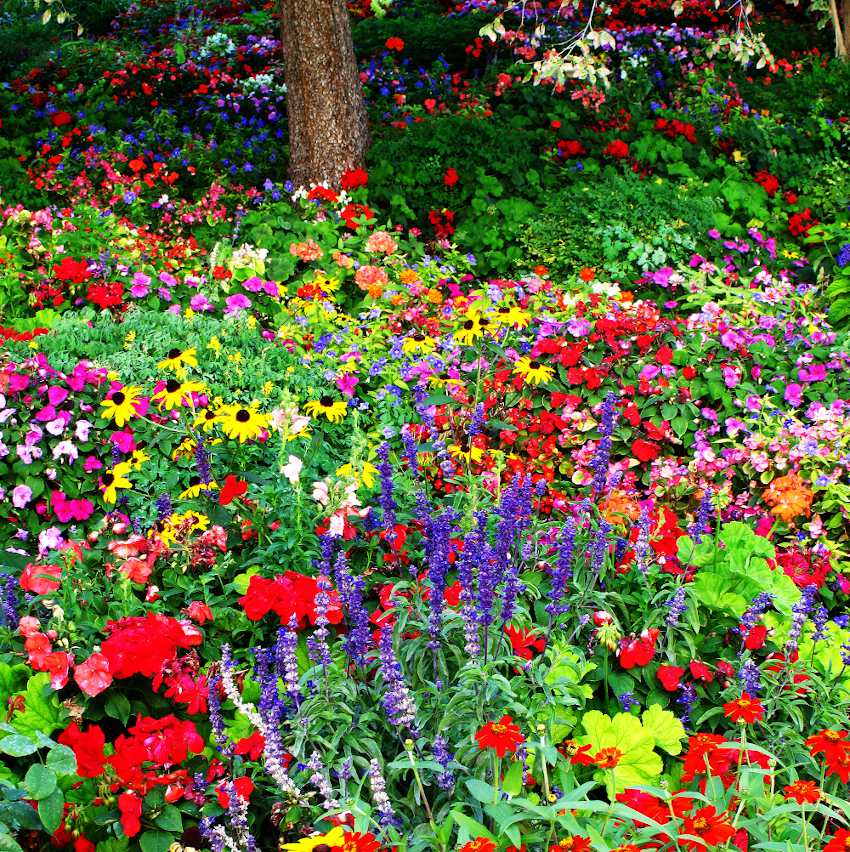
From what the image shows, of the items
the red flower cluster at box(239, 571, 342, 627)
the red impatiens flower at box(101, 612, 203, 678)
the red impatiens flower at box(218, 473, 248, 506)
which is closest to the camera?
the red impatiens flower at box(101, 612, 203, 678)

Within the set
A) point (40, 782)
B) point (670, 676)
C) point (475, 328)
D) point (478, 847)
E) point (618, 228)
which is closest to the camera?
point (478, 847)

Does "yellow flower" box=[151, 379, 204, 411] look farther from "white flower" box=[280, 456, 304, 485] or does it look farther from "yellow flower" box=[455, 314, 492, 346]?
"yellow flower" box=[455, 314, 492, 346]

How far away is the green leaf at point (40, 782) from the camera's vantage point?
2.03 metres

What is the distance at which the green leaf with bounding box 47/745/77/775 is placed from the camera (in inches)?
84.0

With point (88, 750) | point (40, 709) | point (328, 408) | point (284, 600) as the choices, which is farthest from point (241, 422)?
point (88, 750)

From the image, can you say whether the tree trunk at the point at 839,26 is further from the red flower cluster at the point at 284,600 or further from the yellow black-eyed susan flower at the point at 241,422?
the red flower cluster at the point at 284,600

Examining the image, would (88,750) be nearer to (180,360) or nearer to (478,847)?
(478,847)

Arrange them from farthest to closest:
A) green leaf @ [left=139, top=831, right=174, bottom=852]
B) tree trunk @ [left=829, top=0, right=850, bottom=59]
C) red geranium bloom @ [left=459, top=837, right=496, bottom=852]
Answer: tree trunk @ [left=829, top=0, right=850, bottom=59] → green leaf @ [left=139, top=831, right=174, bottom=852] → red geranium bloom @ [left=459, top=837, right=496, bottom=852]

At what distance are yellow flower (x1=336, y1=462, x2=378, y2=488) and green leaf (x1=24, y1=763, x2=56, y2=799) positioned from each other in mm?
1424

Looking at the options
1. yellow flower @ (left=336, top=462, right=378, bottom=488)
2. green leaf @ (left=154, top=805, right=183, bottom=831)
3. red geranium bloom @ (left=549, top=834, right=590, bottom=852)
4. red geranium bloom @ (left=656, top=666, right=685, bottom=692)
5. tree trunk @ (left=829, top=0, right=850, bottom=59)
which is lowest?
red geranium bloom @ (left=656, top=666, right=685, bottom=692)

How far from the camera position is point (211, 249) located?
6418mm

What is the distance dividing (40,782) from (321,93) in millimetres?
5872

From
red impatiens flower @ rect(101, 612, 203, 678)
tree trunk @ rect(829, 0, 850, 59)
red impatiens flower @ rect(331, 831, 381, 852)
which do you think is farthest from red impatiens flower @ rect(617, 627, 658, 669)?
tree trunk @ rect(829, 0, 850, 59)

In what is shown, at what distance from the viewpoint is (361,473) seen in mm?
3398
